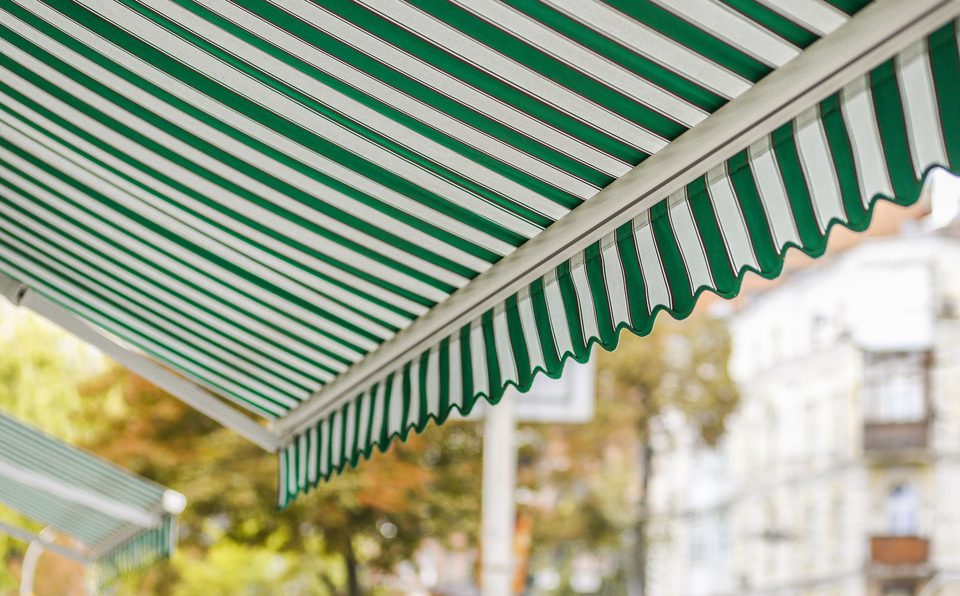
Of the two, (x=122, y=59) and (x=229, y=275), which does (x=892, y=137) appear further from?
(x=229, y=275)

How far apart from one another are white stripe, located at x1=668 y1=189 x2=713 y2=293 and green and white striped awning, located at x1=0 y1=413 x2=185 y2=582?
4.51 metres

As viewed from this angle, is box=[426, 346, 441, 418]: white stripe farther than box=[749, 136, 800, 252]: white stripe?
Yes

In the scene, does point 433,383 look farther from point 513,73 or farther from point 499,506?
point 499,506

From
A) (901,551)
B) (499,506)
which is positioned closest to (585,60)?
(499,506)

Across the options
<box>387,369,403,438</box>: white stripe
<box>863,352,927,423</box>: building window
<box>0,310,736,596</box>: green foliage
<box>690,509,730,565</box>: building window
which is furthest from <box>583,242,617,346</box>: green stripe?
<box>690,509,730,565</box>: building window

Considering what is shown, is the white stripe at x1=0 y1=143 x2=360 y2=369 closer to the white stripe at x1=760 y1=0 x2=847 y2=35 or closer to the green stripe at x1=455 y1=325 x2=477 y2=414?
the green stripe at x1=455 y1=325 x2=477 y2=414

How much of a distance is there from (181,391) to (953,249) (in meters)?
39.9

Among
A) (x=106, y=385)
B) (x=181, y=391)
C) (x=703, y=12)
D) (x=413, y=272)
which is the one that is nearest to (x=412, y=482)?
(x=106, y=385)

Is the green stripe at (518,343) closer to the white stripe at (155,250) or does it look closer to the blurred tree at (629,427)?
the white stripe at (155,250)

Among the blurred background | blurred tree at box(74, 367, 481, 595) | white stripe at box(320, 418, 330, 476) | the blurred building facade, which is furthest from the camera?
the blurred building facade

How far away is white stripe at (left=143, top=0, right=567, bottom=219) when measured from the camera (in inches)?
118

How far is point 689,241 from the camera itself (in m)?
2.88

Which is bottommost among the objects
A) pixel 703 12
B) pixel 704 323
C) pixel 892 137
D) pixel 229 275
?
pixel 892 137

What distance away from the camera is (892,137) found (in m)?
2.31
